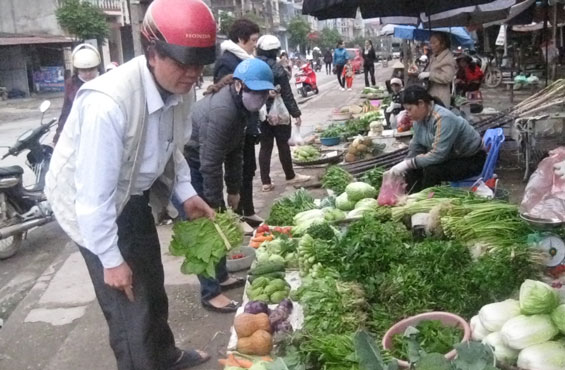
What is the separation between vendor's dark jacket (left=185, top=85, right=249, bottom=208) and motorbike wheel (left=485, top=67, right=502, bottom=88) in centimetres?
1846

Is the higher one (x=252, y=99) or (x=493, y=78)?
(x=252, y=99)

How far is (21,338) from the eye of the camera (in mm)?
4398

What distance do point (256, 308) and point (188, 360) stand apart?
1.79 feet

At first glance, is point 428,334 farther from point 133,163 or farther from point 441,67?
point 441,67

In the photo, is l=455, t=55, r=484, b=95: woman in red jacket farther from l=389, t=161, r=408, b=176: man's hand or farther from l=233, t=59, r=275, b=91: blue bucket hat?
l=233, t=59, r=275, b=91: blue bucket hat

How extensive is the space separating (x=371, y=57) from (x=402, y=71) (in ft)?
22.9

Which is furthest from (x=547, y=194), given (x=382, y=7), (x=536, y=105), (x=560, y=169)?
(x=382, y=7)

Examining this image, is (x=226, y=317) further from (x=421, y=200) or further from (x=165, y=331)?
(x=421, y=200)

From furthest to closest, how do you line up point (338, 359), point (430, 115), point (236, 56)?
point (236, 56), point (430, 115), point (338, 359)

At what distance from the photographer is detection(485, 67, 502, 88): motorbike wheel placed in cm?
2114

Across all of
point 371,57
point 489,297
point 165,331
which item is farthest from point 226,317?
point 371,57

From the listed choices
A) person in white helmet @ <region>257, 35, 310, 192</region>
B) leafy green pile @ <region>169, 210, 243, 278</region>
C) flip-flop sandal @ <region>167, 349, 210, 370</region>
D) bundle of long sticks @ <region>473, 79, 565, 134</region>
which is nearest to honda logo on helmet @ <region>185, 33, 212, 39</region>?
leafy green pile @ <region>169, 210, 243, 278</region>

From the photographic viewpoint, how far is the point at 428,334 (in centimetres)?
286

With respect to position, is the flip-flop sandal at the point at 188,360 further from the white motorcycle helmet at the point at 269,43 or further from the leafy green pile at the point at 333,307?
the white motorcycle helmet at the point at 269,43
